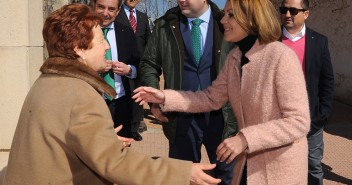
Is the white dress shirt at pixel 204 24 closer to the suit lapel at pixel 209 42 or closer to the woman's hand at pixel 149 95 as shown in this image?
the suit lapel at pixel 209 42

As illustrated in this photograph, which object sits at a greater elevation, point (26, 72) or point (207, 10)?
point (207, 10)

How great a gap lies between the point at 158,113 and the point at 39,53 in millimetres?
1326

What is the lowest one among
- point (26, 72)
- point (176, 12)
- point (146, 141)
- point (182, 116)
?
point (146, 141)

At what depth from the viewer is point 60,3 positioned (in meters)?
4.23

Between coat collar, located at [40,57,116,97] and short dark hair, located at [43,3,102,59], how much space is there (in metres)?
0.04

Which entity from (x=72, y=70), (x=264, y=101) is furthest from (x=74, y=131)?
(x=264, y=101)

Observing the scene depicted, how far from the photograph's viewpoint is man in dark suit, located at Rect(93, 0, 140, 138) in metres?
4.19

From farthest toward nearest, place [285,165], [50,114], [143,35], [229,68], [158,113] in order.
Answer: [143,35] → [158,113] → [229,68] → [285,165] → [50,114]

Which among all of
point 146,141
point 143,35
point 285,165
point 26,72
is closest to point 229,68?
point 285,165

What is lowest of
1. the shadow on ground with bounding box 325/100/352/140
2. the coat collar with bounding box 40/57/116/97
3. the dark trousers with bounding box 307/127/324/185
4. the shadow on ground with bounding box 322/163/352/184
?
the shadow on ground with bounding box 325/100/352/140

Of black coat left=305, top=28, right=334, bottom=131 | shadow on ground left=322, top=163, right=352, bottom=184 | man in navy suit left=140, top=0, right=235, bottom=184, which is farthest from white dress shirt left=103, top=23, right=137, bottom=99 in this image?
shadow on ground left=322, top=163, right=352, bottom=184

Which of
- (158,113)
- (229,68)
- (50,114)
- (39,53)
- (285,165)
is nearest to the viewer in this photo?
(50,114)

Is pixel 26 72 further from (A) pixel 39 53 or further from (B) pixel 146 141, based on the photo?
(B) pixel 146 141

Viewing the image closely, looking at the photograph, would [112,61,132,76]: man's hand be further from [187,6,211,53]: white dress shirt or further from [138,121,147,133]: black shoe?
[138,121,147,133]: black shoe
